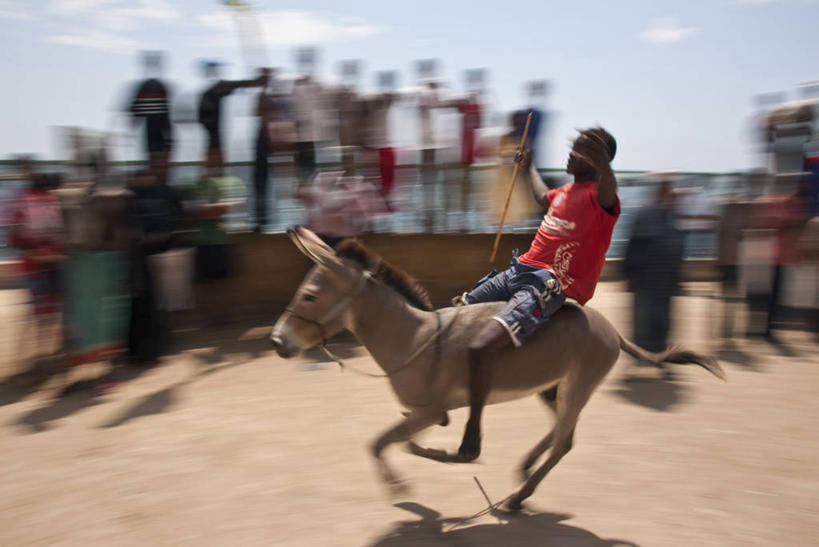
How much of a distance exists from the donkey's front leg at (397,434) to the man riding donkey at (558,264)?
0.27m

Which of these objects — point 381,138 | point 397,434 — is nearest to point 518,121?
point 381,138

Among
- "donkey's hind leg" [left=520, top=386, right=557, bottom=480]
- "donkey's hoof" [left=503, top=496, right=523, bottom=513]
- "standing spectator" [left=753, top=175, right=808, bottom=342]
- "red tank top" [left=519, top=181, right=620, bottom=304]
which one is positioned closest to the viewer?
"red tank top" [left=519, top=181, right=620, bottom=304]

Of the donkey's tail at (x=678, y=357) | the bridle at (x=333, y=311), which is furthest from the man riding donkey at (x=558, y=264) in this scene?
the bridle at (x=333, y=311)

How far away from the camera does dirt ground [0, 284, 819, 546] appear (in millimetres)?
4027

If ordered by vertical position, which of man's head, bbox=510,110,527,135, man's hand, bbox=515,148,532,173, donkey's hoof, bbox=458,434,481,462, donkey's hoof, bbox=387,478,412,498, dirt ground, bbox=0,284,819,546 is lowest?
dirt ground, bbox=0,284,819,546

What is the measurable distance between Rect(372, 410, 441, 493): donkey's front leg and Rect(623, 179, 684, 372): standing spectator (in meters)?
4.47

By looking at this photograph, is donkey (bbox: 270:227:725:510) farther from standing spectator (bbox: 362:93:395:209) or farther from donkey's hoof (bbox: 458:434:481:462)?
standing spectator (bbox: 362:93:395:209)

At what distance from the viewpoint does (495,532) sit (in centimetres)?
401

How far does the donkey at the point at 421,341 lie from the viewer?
4004 mm

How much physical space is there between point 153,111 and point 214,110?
0.79m

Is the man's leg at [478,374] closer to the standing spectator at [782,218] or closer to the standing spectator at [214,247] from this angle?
the standing spectator at [214,247]

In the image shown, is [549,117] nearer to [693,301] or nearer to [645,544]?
[693,301]

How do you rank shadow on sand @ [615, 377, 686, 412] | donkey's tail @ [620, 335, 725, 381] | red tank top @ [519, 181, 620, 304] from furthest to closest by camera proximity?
shadow on sand @ [615, 377, 686, 412], donkey's tail @ [620, 335, 725, 381], red tank top @ [519, 181, 620, 304]

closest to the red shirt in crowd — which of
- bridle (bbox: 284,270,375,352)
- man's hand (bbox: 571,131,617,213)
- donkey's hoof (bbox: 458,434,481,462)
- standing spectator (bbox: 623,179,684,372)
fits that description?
bridle (bbox: 284,270,375,352)
